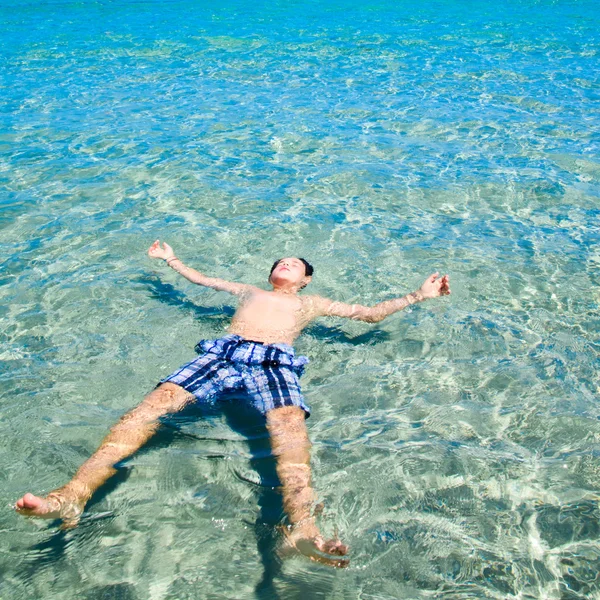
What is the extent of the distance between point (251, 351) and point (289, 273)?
1.08m

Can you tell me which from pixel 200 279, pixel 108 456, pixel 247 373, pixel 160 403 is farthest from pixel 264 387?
pixel 200 279

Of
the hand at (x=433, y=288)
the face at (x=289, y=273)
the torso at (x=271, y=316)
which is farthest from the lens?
the face at (x=289, y=273)

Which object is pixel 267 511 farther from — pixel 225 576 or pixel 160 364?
pixel 160 364

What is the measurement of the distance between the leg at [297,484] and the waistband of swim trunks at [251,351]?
0.43 m

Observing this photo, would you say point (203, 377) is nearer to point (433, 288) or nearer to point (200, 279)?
point (200, 279)

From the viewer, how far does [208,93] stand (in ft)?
37.3

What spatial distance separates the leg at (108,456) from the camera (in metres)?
2.95

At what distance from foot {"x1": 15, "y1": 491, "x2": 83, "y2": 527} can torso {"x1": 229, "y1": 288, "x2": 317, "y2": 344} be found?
1.70 metres

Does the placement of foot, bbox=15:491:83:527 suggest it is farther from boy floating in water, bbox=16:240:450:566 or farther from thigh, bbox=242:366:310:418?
thigh, bbox=242:366:310:418

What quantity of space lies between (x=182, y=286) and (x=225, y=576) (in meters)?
3.12

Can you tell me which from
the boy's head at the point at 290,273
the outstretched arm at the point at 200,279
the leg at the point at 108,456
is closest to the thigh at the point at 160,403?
the leg at the point at 108,456

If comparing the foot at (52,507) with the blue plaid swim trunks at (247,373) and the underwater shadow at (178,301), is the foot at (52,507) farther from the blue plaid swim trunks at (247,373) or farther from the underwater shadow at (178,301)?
the underwater shadow at (178,301)

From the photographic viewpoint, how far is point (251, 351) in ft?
13.5

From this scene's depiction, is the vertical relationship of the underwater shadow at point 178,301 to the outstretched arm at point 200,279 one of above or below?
below
